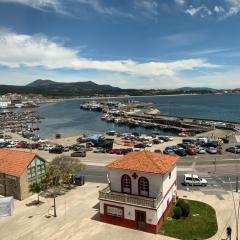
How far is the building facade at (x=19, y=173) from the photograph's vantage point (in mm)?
40844

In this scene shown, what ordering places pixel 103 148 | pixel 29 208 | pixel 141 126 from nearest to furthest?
pixel 29 208 → pixel 103 148 → pixel 141 126

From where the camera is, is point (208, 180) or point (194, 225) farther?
point (208, 180)

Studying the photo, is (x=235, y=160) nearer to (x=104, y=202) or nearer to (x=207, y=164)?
(x=207, y=164)

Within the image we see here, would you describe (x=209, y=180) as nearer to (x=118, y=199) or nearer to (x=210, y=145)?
(x=118, y=199)

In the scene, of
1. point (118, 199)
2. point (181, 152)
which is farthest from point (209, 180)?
point (118, 199)

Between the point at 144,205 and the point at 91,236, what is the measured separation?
19.5ft

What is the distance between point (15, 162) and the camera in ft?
139

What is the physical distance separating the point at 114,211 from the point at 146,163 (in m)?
6.02

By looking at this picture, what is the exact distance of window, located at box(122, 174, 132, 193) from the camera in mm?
34812

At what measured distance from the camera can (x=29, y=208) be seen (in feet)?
125

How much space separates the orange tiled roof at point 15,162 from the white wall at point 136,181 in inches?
494

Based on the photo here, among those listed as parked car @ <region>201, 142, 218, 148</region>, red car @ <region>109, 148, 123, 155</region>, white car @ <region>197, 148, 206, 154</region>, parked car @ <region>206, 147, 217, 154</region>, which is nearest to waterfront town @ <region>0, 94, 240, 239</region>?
parked car @ <region>206, 147, 217, 154</region>

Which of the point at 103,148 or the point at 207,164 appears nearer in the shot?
the point at 207,164

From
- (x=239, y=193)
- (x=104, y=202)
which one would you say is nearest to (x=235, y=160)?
(x=239, y=193)
